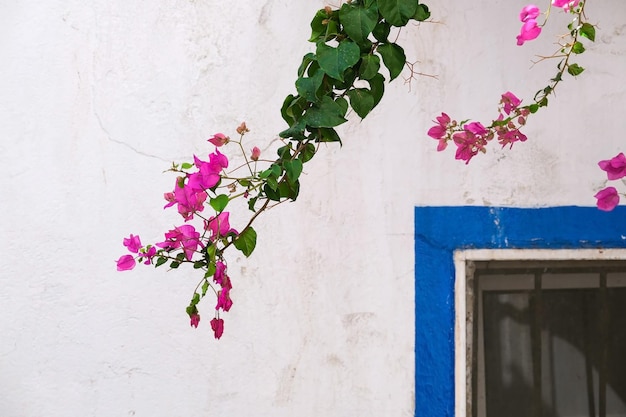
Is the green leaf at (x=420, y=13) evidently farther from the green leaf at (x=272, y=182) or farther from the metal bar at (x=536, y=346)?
the metal bar at (x=536, y=346)

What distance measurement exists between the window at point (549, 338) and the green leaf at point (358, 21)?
956mm

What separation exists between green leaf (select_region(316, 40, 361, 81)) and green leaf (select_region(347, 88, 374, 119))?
0.25ft

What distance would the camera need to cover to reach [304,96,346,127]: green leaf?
4.24ft

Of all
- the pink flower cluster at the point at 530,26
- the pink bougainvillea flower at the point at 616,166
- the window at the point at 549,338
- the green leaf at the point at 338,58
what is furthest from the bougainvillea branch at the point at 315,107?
the window at the point at 549,338

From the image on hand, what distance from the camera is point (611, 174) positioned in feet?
5.47

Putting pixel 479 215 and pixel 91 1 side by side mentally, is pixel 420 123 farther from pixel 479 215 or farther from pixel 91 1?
pixel 91 1

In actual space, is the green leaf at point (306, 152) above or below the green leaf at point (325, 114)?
below

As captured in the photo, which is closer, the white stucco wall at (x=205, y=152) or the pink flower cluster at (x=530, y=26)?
the pink flower cluster at (x=530, y=26)

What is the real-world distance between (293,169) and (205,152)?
65 centimetres

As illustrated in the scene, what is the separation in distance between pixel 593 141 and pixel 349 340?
0.86 metres

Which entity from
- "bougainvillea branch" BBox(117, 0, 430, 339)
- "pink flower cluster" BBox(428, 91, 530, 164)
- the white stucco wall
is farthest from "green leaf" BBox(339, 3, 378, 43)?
the white stucco wall

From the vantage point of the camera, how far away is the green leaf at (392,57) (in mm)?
1351

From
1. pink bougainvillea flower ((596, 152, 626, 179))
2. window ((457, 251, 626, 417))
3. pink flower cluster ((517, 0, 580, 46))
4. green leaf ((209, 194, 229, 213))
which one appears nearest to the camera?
green leaf ((209, 194, 229, 213))

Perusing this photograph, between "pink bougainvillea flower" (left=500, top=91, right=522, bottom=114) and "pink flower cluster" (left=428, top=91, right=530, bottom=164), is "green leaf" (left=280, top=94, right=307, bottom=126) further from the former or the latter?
"pink bougainvillea flower" (left=500, top=91, right=522, bottom=114)
